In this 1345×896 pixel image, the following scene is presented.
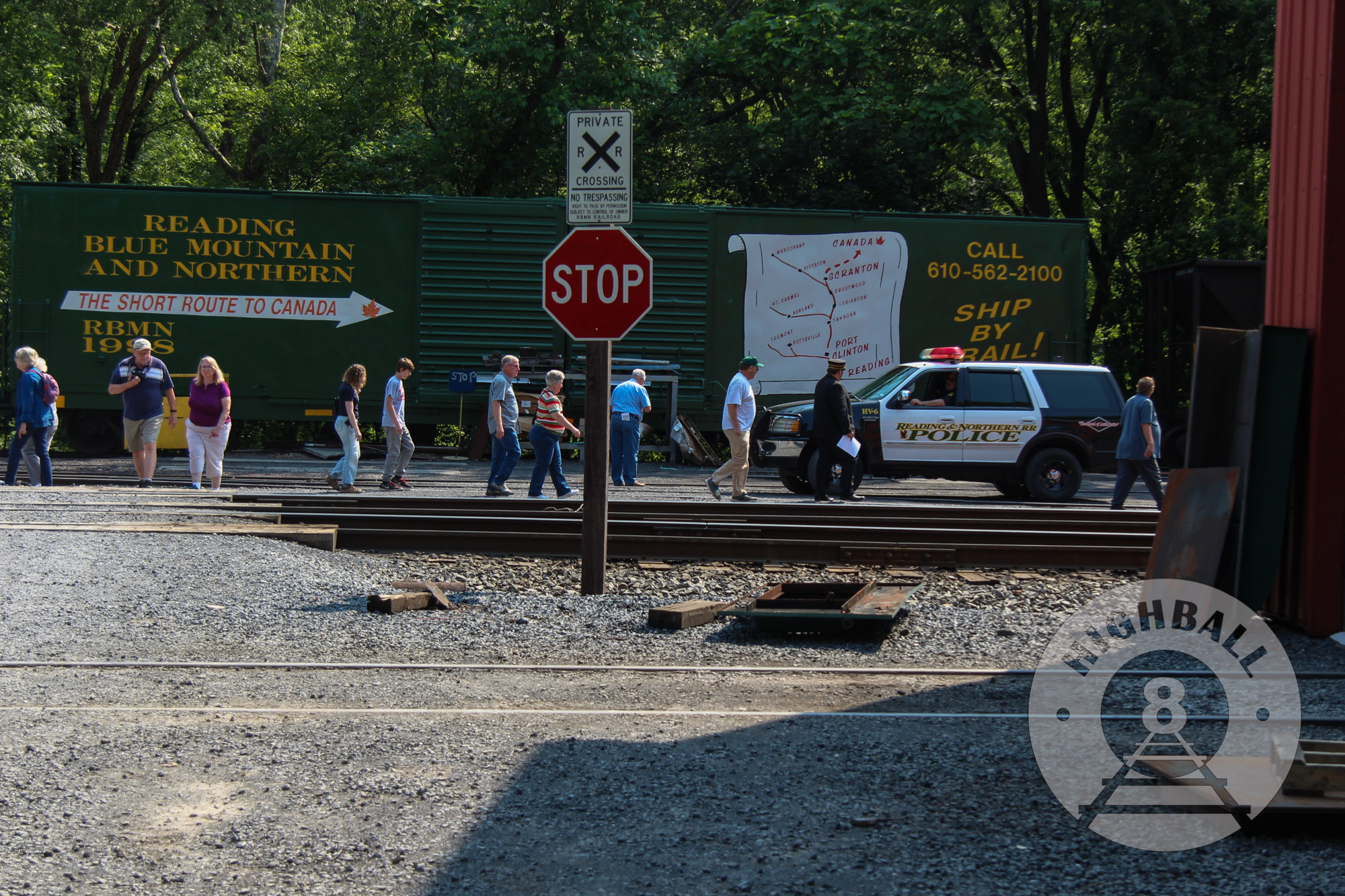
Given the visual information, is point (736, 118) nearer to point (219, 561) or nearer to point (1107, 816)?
point (219, 561)

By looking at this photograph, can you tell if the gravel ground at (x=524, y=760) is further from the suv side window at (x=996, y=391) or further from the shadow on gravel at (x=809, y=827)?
the suv side window at (x=996, y=391)

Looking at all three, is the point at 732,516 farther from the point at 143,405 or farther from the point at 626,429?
the point at 143,405

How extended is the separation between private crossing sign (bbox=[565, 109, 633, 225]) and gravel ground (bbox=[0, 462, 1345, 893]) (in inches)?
102

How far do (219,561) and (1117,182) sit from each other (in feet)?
69.7

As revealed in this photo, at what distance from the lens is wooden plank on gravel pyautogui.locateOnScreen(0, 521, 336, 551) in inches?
359

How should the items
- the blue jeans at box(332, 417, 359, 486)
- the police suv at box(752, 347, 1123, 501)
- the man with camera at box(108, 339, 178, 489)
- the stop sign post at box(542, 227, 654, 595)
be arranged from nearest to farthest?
the stop sign post at box(542, 227, 654, 595) < the man with camera at box(108, 339, 178, 489) < the blue jeans at box(332, 417, 359, 486) < the police suv at box(752, 347, 1123, 501)

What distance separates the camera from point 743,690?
550cm

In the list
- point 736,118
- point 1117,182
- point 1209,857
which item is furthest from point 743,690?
point 736,118

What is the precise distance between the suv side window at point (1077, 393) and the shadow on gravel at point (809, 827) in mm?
10880

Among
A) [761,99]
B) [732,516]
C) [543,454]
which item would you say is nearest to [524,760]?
[732,516]

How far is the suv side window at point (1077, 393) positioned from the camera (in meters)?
14.9

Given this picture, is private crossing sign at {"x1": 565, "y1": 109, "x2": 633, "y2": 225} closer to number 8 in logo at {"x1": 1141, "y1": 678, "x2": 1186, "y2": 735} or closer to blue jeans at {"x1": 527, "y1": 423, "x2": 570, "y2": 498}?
number 8 in logo at {"x1": 1141, "y1": 678, "x2": 1186, "y2": 735}

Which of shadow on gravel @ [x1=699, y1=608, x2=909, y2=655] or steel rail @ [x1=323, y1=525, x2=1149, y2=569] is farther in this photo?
steel rail @ [x1=323, y1=525, x2=1149, y2=569]

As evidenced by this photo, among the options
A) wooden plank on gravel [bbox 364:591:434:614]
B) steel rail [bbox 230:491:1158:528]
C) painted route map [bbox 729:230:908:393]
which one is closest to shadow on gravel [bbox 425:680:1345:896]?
wooden plank on gravel [bbox 364:591:434:614]
